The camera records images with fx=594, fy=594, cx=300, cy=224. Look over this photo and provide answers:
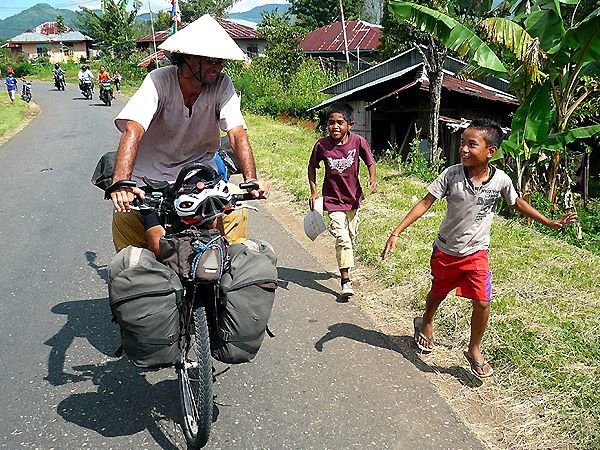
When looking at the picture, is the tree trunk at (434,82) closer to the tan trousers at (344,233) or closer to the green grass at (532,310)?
the green grass at (532,310)

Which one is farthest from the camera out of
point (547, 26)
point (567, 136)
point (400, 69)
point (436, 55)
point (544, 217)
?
point (400, 69)

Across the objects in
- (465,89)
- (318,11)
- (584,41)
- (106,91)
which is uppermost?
(318,11)

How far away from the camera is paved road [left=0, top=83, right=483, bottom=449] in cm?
330

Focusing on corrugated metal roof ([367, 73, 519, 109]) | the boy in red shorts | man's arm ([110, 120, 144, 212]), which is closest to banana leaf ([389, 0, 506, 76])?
the boy in red shorts

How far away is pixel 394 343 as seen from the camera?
4406 mm

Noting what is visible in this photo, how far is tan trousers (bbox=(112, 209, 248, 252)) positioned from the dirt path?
1.53 metres

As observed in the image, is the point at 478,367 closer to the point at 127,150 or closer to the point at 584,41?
the point at 127,150

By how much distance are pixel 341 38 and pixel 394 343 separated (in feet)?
153

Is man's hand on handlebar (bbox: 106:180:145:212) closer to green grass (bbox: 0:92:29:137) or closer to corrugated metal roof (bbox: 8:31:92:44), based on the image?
green grass (bbox: 0:92:29:137)

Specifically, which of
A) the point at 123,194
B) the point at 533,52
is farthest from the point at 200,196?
the point at 533,52

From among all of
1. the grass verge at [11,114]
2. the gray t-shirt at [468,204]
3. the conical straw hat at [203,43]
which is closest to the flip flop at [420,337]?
the gray t-shirt at [468,204]

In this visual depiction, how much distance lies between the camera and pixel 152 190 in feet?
10.6

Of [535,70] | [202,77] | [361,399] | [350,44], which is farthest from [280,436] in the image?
[350,44]

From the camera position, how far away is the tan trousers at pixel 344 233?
5.31 metres
